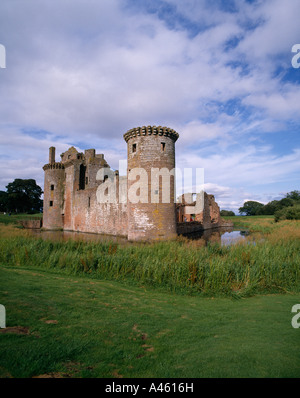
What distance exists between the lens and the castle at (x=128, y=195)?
15438 millimetres

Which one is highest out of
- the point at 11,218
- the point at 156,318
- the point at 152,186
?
the point at 152,186

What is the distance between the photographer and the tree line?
53.1m

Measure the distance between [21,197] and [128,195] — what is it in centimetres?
4643

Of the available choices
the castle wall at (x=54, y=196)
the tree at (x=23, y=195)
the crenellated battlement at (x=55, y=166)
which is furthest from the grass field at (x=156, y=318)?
the tree at (x=23, y=195)

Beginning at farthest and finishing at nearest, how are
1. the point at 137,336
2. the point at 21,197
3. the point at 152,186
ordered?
the point at 21,197, the point at 152,186, the point at 137,336

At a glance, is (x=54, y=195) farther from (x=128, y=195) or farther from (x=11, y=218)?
(x=128, y=195)

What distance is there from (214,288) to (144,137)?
11312 mm

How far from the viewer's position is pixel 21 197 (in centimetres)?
5381

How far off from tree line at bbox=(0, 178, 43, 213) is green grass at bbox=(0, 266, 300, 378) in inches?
2145

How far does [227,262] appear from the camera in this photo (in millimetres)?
7598

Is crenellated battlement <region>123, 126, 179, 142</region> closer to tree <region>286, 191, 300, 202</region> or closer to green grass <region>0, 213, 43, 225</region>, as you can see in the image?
green grass <region>0, 213, 43, 225</region>

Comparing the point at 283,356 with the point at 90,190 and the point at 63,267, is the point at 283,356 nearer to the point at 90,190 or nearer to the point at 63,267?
the point at 63,267

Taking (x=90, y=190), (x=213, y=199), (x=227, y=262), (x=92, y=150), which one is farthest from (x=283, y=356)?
(x=213, y=199)

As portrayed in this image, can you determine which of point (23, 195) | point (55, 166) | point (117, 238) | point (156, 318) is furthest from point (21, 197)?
point (156, 318)
